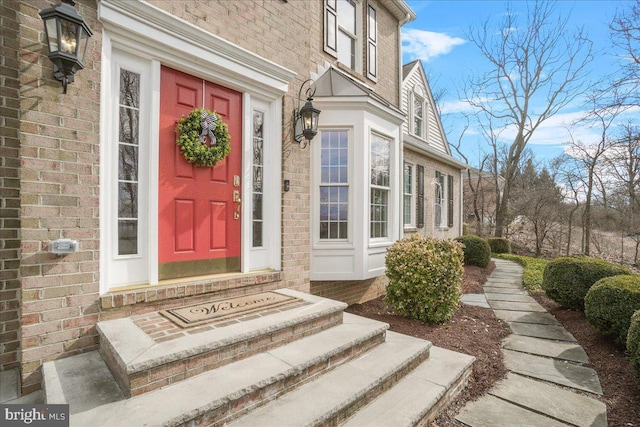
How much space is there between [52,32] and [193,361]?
2.67 meters

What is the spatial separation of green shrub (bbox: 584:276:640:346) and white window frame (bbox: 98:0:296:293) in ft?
14.8

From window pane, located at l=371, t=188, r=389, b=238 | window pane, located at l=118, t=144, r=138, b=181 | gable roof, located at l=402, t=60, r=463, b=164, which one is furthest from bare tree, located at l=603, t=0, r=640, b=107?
window pane, located at l=118, t=144, r=138, b=181

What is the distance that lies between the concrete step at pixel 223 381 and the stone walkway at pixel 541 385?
2.48 feet

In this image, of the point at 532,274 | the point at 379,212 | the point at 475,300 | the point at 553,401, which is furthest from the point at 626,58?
the point at 553,401

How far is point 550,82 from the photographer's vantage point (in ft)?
52.7

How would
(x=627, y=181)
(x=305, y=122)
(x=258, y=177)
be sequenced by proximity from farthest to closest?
(x=627, y=181)
(x=305, y=122)
(x=258, y=177)

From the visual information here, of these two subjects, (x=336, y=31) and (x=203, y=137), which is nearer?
(x=203, y=137)

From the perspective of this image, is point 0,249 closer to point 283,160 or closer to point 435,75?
point 283,160

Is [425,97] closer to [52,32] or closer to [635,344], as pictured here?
[635,344]

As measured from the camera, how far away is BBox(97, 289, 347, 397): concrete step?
199cm

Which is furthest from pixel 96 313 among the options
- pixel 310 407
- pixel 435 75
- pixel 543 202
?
pixel 435 75

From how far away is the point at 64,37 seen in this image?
229 cm

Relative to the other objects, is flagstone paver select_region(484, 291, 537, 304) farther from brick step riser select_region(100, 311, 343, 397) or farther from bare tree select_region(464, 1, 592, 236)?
bare tree select_region(464, 1, 592, 236)

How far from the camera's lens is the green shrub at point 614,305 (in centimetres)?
360
